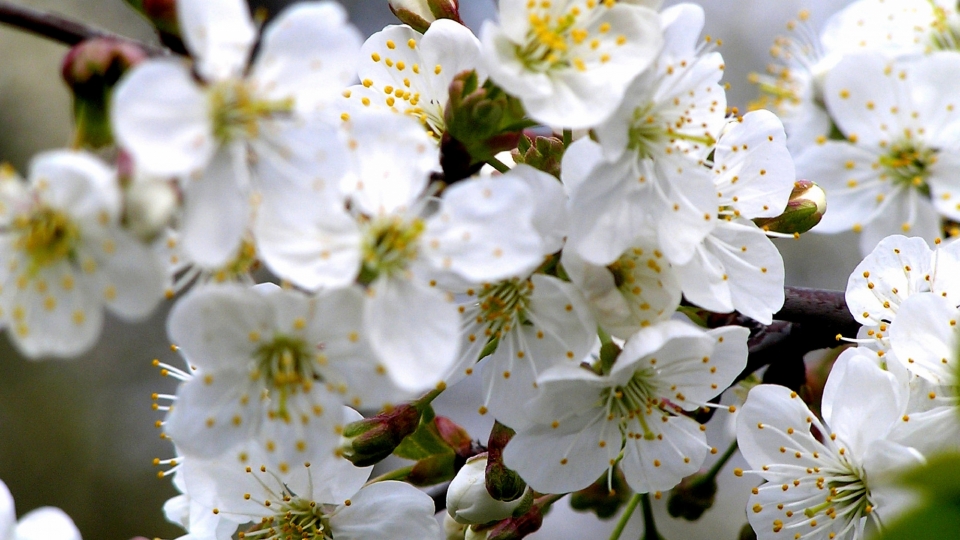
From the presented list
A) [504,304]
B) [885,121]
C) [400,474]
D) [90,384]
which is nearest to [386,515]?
[400,474]

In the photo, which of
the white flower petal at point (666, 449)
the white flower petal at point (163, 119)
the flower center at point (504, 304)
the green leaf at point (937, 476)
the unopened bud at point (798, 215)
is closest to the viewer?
the green leaf at point (937, 476)

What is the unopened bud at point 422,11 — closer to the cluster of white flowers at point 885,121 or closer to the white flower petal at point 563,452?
the white flower petal at point 563,452

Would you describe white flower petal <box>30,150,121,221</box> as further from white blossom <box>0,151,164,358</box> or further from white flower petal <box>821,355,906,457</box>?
white flower petal <box>821,355,906,457</box>

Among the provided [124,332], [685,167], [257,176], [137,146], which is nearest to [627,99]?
[685,167]

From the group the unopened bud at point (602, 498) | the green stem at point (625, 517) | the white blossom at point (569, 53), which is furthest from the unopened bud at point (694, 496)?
the white blossom at point (569, 53)

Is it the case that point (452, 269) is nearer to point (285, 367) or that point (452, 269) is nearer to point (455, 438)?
point (285, 367)

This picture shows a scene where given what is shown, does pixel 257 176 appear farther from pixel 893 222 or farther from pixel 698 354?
pixel 893 222
